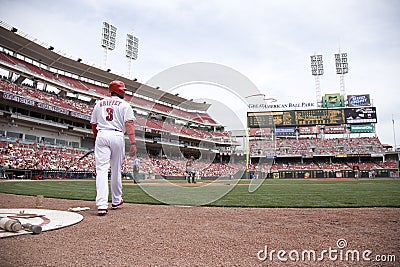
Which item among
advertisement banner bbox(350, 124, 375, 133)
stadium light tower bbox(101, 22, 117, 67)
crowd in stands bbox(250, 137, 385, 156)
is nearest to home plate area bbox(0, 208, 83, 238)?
stadium light tower bbox(101, 22, 117, 67)

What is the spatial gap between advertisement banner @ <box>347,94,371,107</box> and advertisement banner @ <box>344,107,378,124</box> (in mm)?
996

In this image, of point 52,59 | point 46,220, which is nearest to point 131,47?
point 52,59

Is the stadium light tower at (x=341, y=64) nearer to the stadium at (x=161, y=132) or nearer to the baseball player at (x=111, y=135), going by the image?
the stadium at (x=161, y=132)

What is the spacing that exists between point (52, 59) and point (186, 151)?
79.3 ft

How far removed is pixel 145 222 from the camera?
3570mm

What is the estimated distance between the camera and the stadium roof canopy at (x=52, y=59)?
2748 centimetres

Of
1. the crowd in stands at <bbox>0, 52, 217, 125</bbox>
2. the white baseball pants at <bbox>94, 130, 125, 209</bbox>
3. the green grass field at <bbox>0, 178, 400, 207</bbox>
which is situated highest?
the crowd in stands at <bbox>0, 52, 217, 125</bbox>

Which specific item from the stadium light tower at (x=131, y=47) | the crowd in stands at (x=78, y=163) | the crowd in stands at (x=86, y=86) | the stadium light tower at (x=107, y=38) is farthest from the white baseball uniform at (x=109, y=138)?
the stadium light tower at (x=131, y=47)

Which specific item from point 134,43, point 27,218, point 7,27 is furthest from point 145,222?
point 134,43

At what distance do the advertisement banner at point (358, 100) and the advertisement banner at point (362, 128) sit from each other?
11.3ft

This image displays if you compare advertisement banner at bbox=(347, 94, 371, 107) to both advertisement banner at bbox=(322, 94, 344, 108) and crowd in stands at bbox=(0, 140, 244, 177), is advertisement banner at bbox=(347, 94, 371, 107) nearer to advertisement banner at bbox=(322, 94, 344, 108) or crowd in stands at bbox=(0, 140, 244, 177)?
advertisement banner at bbox=(322, 94, 344, 108)

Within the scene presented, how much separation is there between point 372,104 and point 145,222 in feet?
168

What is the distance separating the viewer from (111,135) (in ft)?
14.5

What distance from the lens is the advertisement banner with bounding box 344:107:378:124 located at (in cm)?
4503
